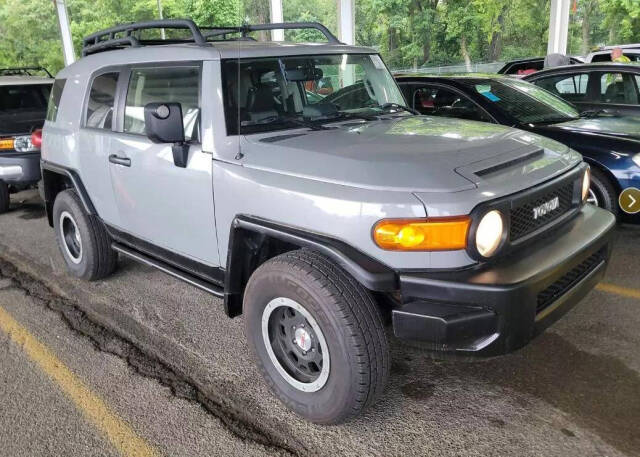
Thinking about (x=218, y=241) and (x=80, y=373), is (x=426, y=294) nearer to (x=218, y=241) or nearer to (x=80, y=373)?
(x=218, y=241)

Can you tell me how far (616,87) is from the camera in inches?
267

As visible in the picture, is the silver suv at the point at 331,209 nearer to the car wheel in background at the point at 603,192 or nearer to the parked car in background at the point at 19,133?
the car wheel in background at the point at 603,192

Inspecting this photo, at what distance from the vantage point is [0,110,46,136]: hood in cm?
694

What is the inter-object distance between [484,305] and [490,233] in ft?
1.06

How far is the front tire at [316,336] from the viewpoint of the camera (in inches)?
94.3

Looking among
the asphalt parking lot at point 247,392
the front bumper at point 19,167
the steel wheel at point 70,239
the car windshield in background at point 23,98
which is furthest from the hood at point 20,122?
the asphalt parking lot at point 247,392

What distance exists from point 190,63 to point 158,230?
1.09 metres

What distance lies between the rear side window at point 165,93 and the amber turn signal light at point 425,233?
1382 mm

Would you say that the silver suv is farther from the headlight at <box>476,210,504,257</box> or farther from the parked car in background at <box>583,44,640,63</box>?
the parked car in background at <box>583,44,640,63</box>

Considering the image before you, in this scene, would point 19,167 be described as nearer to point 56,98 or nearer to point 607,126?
point 56,98

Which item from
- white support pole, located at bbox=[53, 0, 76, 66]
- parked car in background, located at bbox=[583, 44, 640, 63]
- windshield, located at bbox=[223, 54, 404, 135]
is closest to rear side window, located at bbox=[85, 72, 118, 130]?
windshield, located at bbox=[223, 54, 404, 135]


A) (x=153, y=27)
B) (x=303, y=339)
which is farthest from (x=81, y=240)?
(x=303, y=339)

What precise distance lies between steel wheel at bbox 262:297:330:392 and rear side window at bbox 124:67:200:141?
1.14 meters

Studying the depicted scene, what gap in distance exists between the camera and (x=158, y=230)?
11.8 ft
